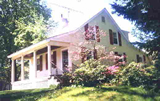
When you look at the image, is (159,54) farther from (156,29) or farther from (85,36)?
(85,36)

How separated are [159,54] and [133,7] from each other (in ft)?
10.1

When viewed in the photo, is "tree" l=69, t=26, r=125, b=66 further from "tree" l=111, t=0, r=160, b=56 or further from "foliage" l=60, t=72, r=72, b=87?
"tree" l=111, t=0, r=160, b=56

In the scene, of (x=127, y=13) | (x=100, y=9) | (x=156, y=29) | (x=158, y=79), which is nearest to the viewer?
(x=158, y=79)

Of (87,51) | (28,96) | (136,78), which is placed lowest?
(28,96)

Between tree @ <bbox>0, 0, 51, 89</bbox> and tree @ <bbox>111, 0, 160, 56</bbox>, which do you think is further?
tree @ <bbox>0, 0, 51, 89</bbox>

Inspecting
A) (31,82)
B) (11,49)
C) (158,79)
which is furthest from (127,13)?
(11,49)

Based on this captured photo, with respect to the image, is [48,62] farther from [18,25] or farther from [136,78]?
[18,25]

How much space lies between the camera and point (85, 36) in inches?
573

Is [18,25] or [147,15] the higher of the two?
[18,25]

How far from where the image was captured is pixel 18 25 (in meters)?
22.6

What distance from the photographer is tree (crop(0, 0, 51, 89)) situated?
2178 cm

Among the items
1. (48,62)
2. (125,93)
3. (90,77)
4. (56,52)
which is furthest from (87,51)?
(125,93)

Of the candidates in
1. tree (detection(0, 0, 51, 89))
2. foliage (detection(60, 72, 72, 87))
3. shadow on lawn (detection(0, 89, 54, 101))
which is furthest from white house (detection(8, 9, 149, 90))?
tree (detection(0, 0, 51, 89))

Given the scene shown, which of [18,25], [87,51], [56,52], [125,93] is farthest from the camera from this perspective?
[18,25]
